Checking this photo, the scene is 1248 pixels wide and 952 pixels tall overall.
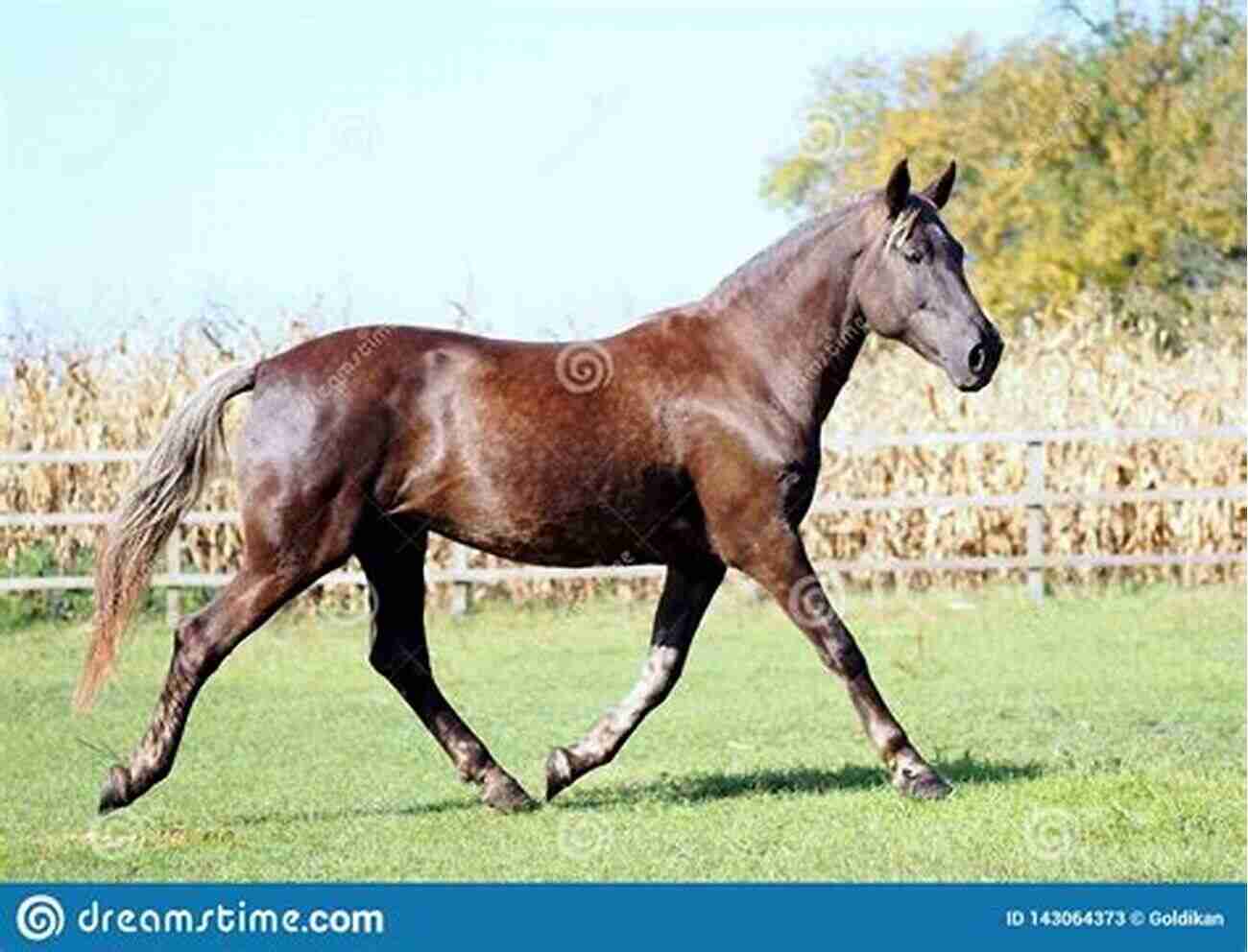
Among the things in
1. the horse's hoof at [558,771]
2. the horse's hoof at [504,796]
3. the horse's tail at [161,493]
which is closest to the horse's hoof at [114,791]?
the horse's tail at [161,493]

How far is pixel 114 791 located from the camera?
269 inches

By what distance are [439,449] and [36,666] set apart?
6.67 metres

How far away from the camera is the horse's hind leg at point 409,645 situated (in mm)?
7227

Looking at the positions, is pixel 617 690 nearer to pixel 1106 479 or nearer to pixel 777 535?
pixel 777 535

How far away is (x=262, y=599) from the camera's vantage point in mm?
6805

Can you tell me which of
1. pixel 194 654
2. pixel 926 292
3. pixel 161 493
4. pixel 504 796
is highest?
pixel 926 292

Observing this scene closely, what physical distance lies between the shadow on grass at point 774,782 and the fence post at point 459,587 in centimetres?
682

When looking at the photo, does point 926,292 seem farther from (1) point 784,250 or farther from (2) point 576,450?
(2) point 576,450

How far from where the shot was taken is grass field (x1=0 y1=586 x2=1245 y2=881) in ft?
21.0

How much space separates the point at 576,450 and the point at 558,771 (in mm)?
1060

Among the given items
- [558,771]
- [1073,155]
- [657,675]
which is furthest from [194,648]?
[1073,155]

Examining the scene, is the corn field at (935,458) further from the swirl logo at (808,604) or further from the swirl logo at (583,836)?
the swirl logo at (808,604)
